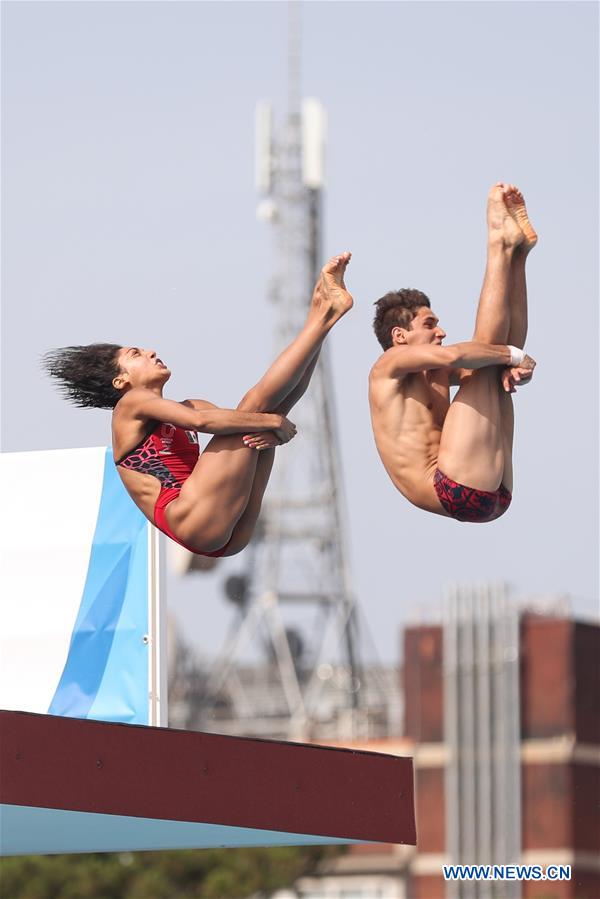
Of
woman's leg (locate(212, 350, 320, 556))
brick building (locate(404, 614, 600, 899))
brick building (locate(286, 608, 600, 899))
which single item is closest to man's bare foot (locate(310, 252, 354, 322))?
woman's leg (locate(212, 350, 320, 556))

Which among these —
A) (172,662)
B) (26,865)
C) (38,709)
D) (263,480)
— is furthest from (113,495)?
(172,662)

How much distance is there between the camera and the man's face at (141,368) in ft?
41.5

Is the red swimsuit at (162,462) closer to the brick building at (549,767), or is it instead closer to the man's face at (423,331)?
the man's face at (423,331)

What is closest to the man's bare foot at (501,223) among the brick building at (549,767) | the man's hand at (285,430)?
the man's hand at (285,430)

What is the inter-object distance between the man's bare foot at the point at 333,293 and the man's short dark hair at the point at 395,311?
618 millimetres

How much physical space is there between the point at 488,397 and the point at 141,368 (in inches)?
96.9

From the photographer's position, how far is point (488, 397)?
11.9m

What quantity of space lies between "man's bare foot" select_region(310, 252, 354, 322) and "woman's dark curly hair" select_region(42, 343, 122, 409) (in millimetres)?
1646

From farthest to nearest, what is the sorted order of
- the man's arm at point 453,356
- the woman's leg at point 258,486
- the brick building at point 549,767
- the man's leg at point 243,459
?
the brick building at point 549,767 → the woman's leg at point 258,486 → the man's leg at point 243,459 → the man's arm at point 453,356

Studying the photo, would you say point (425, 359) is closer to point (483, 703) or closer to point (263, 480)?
point (263, 480)

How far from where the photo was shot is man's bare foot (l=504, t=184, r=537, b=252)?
39.1ft

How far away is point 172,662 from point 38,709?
55.7m

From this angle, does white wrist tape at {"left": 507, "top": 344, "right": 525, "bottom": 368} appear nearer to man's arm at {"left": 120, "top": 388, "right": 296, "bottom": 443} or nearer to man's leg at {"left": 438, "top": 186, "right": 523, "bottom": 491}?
man's leg at {"left": 438, "top": 186, "right": 523, "bottom": 491}

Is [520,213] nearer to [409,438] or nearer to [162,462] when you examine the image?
[409,438]
